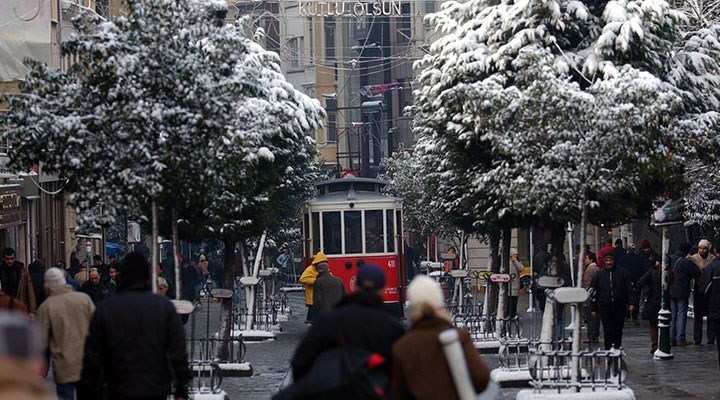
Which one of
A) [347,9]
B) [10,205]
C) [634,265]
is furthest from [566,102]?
[347,9]

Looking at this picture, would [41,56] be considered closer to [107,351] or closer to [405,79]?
[107,351]

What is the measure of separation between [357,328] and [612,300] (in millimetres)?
13791

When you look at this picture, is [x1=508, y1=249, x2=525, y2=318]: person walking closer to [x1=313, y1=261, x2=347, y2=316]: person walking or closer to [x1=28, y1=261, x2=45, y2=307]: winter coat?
[x1=313, y1=261, x2=347, y2=316]: person walking

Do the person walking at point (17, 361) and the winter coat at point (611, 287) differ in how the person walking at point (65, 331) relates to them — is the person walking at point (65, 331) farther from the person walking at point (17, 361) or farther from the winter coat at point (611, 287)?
the winter coat at point (611, 287)

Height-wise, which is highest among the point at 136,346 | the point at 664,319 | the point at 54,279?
the point at 54,279

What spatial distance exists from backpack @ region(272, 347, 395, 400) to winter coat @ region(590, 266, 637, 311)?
13.9 meters

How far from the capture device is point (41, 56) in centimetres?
2561

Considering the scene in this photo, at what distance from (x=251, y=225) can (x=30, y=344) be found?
20424mm

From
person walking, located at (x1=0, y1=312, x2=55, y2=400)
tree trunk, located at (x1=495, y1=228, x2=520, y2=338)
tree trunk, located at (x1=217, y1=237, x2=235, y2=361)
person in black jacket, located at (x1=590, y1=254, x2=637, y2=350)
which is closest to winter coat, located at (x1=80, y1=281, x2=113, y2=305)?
tree trunk, located at (x1=217, y1=237, x2=235, y2=361)

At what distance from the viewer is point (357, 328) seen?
727 cm

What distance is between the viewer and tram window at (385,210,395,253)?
32719mm

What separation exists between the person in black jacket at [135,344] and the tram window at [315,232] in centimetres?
2398

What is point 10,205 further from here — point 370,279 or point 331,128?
point 331,128

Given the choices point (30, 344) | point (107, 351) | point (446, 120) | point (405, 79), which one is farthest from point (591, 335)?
point (405, 79)
